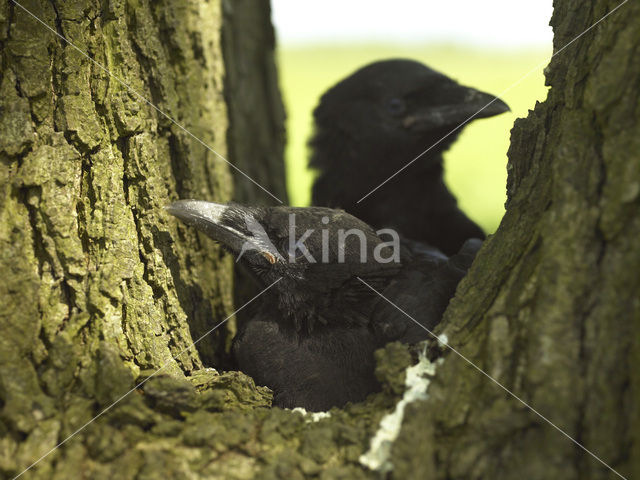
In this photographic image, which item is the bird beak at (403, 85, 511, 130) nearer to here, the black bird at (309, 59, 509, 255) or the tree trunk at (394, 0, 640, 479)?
the black bird at (309, 59, 509, 255)

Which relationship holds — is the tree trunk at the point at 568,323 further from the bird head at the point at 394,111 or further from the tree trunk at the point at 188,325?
the bird head at the point at 394,111

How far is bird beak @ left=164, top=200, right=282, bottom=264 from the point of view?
2.66 meters

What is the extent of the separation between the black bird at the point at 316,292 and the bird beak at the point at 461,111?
4.24 feet

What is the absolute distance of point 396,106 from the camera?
13.1 feet

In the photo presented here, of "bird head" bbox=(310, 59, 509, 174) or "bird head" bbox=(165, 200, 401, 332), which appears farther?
"bird head" bbox=(310, 59, 509, 174)

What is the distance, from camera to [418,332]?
256cm

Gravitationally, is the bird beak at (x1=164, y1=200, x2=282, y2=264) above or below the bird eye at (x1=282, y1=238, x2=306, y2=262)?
above

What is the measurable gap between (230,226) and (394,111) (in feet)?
5.90

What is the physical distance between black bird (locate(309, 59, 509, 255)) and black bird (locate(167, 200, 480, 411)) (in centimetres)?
105

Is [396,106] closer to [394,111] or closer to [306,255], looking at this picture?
[394,111]

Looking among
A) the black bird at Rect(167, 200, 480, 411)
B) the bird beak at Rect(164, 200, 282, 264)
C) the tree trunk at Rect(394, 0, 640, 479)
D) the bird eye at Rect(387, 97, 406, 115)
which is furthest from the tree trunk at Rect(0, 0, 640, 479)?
the bird eye at Rect(387, 97, 406, 115)

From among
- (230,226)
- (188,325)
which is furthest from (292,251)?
(188,325)

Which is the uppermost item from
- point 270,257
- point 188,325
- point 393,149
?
point 393,149

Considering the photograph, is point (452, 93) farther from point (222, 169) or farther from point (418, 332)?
point (418, 332)
